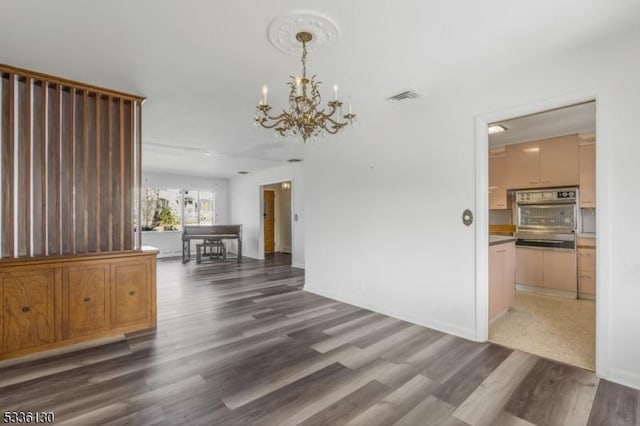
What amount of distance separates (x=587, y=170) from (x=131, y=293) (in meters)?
6.07

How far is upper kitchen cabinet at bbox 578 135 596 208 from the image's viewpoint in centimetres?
438

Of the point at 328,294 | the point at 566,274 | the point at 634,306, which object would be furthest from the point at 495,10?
the point at 566,274

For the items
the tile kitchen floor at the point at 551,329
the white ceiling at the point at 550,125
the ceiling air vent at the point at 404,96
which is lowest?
the tile kitchen floor at the point at 551,329

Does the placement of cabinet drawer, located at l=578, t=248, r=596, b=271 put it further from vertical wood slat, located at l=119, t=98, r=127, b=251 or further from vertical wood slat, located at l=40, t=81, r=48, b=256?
vertical wood slat, located at l=40, t=81, r=48, b=256

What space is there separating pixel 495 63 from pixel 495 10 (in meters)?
0.79

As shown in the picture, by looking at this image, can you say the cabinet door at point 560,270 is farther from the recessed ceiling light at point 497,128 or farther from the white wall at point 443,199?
the white wall at point 443,199

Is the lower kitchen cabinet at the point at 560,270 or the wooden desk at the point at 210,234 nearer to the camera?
the lower kitchen cabinet at the point at 560,270

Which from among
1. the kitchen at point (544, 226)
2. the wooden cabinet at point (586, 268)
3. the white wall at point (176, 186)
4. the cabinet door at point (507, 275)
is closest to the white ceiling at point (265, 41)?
the kitchen at point (544, 226)

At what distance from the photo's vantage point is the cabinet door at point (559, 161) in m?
4.52

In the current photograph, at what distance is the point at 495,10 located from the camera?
1931 millimetres

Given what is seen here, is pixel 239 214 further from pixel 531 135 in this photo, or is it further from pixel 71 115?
pixel 531 135

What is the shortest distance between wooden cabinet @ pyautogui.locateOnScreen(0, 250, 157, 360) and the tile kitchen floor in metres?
3.66

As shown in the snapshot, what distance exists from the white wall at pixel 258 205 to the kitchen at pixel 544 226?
3.98 m

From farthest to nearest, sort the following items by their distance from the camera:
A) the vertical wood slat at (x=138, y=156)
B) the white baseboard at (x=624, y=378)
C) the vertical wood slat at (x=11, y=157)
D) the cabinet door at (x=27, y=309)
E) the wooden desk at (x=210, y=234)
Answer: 1. the wooden desk at (x=210, y=234)
2. the vertical wood slat at (x=138, y=156)
3. the vertical wood slat at (x=11, y=157)
4. the cabinet door at (x=27, y=309)
5. the white baseboard at (x=624, y=378)
